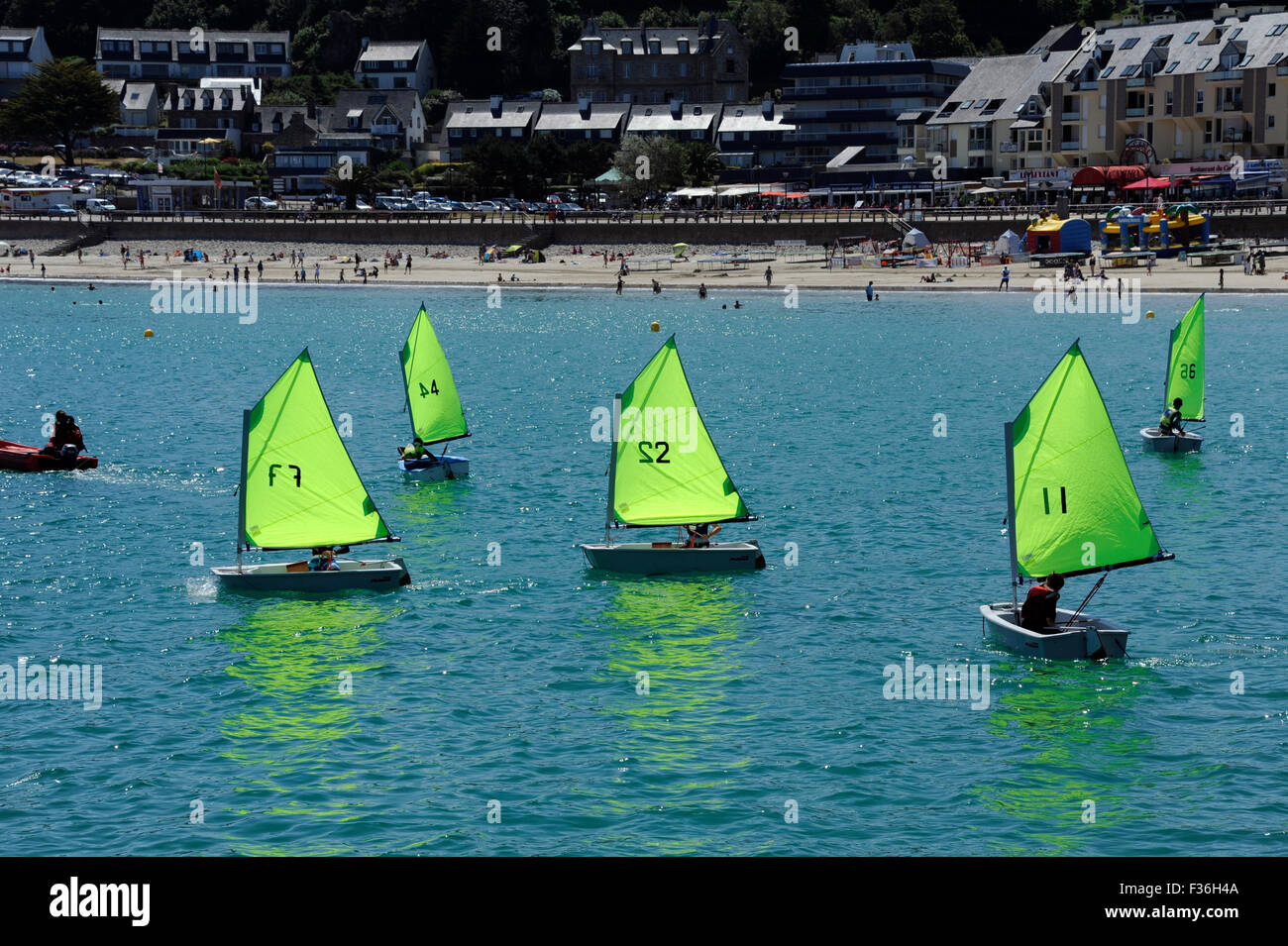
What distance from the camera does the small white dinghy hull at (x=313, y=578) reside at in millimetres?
33531

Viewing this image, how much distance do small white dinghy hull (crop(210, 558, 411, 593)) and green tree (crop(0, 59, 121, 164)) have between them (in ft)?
509

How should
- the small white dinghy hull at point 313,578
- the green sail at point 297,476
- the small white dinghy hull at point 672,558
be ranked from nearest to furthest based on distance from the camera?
the green sail at point 297,476, the small white dinghy hull at point 313,578, the small white dinghy hull at point 672,558

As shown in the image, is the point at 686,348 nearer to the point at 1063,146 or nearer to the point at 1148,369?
the point at 1148,369

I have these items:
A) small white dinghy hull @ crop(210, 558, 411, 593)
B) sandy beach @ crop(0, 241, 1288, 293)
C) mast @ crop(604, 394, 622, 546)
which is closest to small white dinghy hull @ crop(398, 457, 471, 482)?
small white dinghy hull @ crop(210, 558, 411, 593)

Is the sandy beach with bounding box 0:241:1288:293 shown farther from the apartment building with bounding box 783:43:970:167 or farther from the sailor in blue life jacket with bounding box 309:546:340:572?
the sailor in blue life jacket with bounding box 309:546:340:572

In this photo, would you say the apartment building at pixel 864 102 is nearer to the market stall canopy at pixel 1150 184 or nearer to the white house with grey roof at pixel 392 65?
the market stall canopy at pixel 1150 184

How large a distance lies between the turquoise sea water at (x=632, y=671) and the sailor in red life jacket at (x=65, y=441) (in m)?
0.92

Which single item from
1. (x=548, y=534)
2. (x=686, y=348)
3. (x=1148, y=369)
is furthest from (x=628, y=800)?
(x=686, y=348)

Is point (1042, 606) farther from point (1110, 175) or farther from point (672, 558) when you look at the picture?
point (1110, 175)

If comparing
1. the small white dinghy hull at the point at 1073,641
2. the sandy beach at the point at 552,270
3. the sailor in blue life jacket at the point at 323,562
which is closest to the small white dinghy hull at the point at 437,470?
the sailor in blue life jacket at the point at 323,562

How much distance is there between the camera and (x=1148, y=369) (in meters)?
73.9

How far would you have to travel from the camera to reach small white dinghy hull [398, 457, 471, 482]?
156 ft

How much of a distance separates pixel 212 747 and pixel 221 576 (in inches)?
376

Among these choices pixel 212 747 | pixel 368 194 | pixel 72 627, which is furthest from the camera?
pixel 368 194
